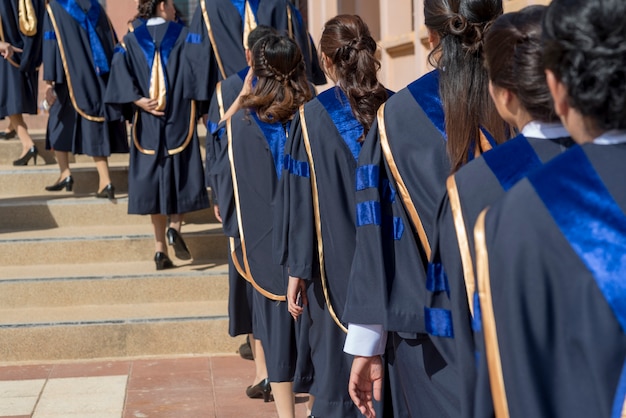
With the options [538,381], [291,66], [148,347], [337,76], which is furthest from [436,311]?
[148,347]

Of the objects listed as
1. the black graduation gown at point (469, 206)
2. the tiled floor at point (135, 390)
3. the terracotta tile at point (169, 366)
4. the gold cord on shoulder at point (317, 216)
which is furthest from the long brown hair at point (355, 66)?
the terracotta tile at point (169, 366)

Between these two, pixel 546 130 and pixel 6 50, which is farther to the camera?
pixel 6 50

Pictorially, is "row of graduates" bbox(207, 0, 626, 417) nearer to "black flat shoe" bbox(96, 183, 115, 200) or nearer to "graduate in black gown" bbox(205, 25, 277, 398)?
"graduate in black gown" bbox(205, 25, 277, 398)

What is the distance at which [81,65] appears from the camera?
322 inches

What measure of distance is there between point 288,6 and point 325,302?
3.61 meters

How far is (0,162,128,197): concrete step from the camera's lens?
27.4 ft

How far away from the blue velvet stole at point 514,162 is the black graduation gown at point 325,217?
1676mm

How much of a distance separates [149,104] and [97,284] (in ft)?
4.26

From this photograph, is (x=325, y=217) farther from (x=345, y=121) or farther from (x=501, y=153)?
(x=501, y=153)

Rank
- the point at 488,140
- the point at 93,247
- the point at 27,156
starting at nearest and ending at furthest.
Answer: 1. the point at 488,140
2. the point at 93,247
3. the point at 27,156

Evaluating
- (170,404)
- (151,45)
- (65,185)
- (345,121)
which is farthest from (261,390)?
(65,185)

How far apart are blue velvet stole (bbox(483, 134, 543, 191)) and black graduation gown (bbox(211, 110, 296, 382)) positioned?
2663 mm

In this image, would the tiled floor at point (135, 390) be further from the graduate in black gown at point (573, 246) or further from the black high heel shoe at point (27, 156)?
the graduate in black gown at point (573, 246)

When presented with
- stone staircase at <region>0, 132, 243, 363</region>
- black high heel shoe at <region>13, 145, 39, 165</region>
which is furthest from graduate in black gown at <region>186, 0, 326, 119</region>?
black high heel shoe at <region>13, 145, 39, 165</region>
